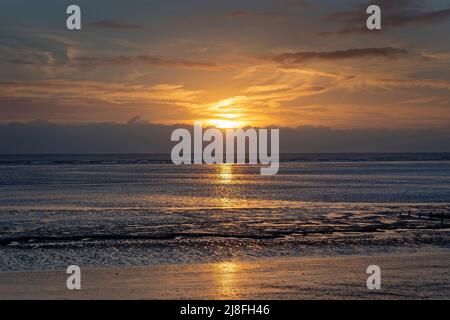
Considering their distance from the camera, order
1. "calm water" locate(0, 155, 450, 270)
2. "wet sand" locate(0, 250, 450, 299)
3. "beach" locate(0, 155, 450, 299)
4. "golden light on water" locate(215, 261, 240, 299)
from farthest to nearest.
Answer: "calm water" locate(0, 155, 450, 270) < "beach" locate(0, 155, 450, 299) < "golden light on water" locate(215, 261, 240, 299) < "wet sand" locate(0, 250, 450, 299)

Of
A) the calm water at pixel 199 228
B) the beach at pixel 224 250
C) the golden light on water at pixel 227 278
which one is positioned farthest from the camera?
the calm water at pixel 199 228

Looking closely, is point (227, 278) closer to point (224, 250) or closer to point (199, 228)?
point (224, 250)

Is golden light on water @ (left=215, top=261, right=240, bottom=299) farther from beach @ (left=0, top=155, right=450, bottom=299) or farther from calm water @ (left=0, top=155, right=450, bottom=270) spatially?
calm water @ (left=0, top=155, right=450, bottom=270)

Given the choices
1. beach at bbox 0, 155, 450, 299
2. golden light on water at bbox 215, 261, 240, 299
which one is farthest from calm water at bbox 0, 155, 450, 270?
→ golden light on water at bbox 215, 261, 240, 299

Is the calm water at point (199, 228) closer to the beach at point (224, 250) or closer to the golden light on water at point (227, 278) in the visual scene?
the beach at point (224, 250)

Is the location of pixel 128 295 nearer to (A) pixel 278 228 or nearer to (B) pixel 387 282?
(B) pixel 387 282

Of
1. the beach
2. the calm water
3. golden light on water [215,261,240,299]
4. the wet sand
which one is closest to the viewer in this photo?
the wet sand

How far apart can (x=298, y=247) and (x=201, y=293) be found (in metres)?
11.1

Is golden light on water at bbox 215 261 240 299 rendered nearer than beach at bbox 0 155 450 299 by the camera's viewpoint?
Yes

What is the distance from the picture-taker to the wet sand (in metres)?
18.9

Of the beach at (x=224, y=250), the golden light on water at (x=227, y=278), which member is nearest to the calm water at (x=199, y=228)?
the beach at (x=224, y=250)

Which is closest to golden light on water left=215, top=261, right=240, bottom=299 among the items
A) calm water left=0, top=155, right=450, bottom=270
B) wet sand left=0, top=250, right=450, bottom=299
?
wet sand left=0, top=250, right=450, bottom=299

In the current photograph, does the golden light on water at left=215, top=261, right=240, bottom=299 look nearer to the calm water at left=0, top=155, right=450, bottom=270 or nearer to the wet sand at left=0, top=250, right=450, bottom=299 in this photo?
the wet sand at left=0, top=250, right=450, bottom=299

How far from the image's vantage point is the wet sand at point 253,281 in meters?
18.9
